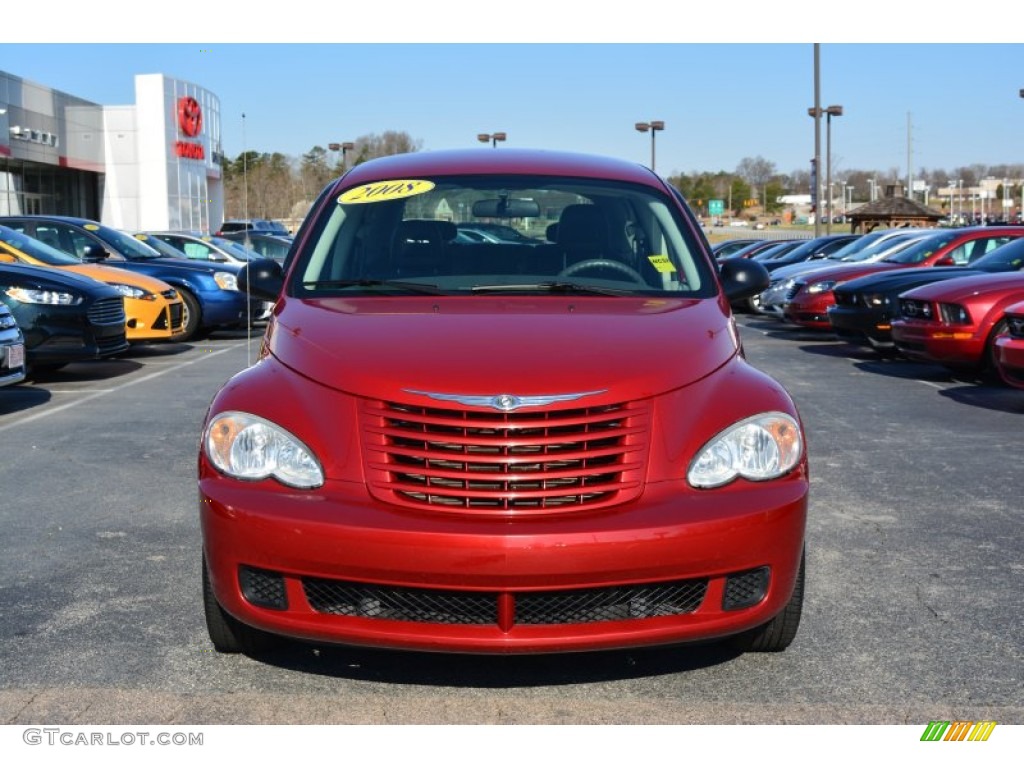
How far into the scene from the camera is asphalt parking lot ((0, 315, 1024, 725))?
3615 millimetres

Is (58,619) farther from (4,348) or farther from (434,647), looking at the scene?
(4,348)

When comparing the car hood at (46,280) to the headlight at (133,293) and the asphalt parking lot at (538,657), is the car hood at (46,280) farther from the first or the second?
the asphalt parking lot at (538,657)

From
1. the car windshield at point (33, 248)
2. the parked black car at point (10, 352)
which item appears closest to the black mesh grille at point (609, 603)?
the parked black car at point (10, 352)

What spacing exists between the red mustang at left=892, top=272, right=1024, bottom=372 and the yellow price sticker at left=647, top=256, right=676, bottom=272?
22.2 feet

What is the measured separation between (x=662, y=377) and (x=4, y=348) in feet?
23.1

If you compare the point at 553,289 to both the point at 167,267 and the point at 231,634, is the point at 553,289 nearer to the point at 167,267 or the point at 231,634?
the point at 231,634

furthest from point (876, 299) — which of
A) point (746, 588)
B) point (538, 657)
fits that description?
point (746, 588)

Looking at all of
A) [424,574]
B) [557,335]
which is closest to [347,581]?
[424,574]

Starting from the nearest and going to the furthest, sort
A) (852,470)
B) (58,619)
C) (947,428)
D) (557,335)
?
(557,335) → (58,619) → (852,470) → (947,428)

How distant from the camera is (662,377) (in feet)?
12.3

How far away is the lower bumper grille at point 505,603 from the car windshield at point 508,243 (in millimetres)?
1383

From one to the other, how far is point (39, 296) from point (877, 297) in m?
8.71

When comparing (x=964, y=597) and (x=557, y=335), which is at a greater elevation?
(x=557, y=335)

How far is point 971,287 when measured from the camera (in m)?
11.1
